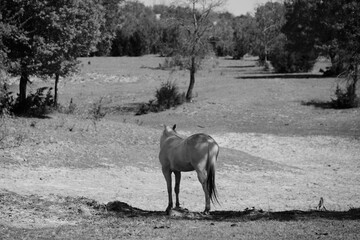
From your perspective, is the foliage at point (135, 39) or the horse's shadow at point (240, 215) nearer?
the horse's shadow at point (240, 215)

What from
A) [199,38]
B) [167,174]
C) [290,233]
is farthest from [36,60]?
[199,38]

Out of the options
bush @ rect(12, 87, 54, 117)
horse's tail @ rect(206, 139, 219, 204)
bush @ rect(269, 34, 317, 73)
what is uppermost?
bush @ rect(269, 34, 317, 73)

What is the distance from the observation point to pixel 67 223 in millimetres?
10336

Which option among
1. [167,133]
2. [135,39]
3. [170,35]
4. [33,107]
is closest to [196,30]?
[170,35]

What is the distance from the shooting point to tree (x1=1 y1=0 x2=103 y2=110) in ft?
69.5

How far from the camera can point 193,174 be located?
762 inches

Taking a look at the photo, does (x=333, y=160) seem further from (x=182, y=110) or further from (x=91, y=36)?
(x=182, y=110)

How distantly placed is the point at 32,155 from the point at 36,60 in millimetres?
4842

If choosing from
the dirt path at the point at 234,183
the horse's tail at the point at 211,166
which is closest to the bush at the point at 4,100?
the dirt path at the point at 234,183

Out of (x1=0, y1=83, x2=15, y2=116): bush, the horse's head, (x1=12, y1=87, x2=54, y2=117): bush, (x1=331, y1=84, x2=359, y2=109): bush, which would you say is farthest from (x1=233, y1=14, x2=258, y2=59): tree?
the horse's head

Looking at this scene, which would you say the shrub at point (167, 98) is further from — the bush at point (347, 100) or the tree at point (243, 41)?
the tree at point (243, 41)

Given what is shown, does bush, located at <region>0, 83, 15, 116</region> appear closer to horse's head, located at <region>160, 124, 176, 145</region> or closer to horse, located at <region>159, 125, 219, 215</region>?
→ horse's head, located at <region>160, 124, 176, 145</region>

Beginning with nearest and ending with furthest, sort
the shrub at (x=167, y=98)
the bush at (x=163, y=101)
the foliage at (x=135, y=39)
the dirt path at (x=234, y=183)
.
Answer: the dirt path at (x=234, y=183) → the bush at (x=163, y=101) → the shrub at (x=167, y=98) → the foliage at (x=135, y=39)

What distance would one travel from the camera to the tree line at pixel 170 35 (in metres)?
20.9
